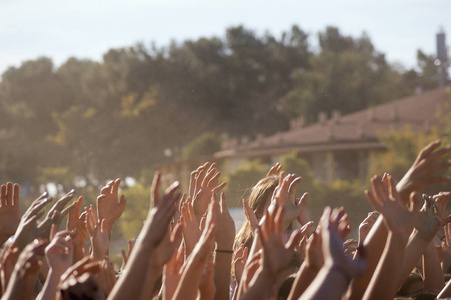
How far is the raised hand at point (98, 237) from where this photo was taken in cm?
433

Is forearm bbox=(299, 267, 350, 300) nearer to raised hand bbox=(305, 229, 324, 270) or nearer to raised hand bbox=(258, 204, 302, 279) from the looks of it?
raised hand bbox=(258, 204, 302, 279)

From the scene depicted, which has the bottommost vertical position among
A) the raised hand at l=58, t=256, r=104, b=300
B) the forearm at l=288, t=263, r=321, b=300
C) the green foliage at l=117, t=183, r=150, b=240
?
the green foliage at l=117, t=183, r=150, b=240

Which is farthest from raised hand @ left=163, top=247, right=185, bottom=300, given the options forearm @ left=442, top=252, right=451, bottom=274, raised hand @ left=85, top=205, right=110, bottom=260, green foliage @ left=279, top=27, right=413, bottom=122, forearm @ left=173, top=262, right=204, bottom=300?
green foliage @ left=279, top=27, right=413, bottom=122

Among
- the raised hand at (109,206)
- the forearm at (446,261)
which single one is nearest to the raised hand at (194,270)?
the raised hand at (109,206)

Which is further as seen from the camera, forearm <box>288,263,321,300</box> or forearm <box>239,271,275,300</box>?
forearm <box>288,263,321,300</box>

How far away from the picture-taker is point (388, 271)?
10.9ft

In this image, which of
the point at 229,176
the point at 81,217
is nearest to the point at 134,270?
the point at 81,217

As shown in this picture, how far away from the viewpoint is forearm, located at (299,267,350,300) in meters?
2.97

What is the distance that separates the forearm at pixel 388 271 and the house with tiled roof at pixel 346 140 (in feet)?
105

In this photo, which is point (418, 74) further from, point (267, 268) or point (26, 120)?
point (267, 268)

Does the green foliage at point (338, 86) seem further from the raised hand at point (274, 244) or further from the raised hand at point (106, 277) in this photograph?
the raised hand at point (274, 244)

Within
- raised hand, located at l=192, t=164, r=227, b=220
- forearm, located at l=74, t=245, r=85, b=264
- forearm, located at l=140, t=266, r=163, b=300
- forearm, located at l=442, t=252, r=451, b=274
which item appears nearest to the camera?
forearm, located at l=140, t=266, r=163, b=300

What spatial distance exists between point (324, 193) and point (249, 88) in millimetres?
33629

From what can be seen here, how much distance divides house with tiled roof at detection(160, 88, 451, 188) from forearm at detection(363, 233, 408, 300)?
3211 cm
